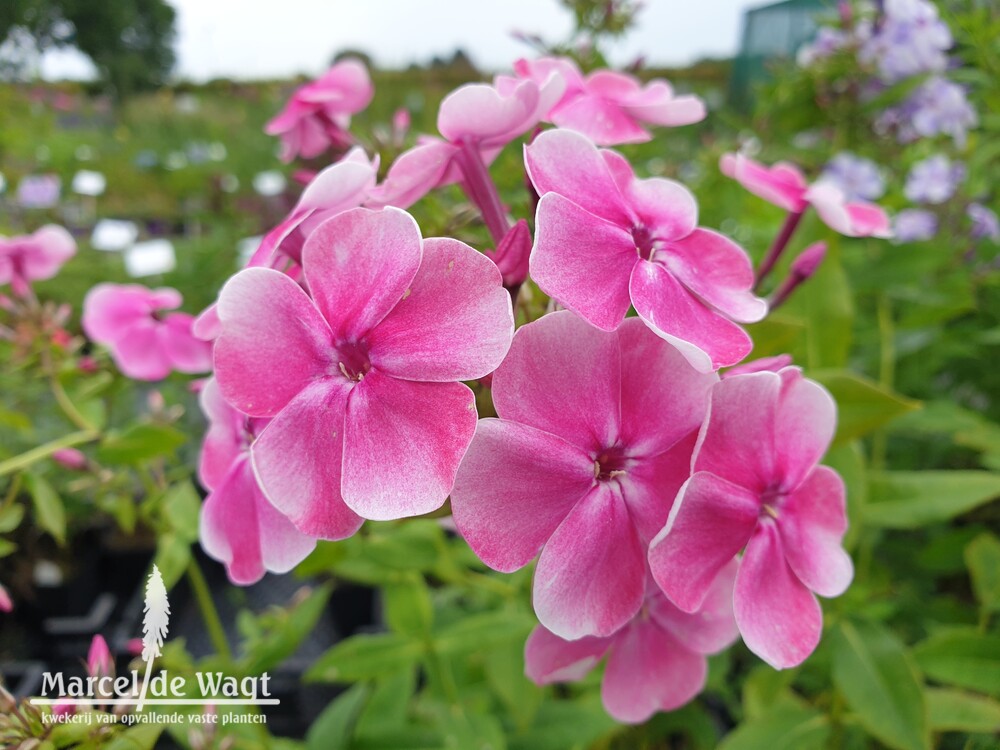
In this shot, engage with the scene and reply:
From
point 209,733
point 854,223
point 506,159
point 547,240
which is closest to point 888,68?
point 506,159

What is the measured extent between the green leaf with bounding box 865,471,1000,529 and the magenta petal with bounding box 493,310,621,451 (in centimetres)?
43

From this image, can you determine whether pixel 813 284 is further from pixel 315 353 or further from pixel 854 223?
pixel 315 353

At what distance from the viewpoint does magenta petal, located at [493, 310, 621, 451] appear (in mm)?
284

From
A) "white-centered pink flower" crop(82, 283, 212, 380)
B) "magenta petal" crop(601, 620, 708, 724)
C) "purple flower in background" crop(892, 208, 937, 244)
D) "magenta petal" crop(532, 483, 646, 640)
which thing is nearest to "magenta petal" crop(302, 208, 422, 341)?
"magenta petal" crop(532, 483, 646, 640)

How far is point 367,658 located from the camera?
646 mm

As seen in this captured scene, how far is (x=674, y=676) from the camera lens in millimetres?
399

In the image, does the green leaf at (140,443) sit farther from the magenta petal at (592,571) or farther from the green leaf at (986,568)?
the green leaf at (986,568)

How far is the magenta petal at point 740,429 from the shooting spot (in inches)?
11.6

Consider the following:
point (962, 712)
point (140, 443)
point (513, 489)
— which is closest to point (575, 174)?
point (513, 489)

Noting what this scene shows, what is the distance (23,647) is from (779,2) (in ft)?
8.04

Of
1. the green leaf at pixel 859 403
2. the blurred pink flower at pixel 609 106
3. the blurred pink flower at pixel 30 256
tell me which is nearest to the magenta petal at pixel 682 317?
the blurred pink flower at pixel 609 106

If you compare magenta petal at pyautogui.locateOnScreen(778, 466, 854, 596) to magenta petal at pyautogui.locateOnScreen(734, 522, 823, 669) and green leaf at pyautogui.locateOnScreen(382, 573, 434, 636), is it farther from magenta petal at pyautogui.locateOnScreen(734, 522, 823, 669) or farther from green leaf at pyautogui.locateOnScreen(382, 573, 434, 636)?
green leaf at pyautogui.locateOnScreen(382, 573, 434, 636)

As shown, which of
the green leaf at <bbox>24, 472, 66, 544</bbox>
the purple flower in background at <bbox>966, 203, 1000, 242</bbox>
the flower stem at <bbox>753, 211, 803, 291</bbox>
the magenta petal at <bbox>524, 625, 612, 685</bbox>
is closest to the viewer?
the magenta petal at <bbox>524, 625, 612, 685</bbox>

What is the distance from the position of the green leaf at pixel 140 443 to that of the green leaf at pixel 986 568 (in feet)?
2.40
